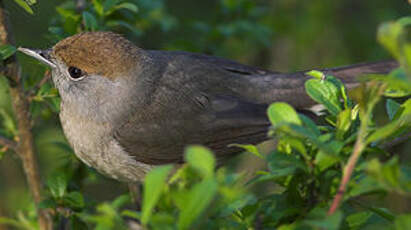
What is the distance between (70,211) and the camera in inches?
124

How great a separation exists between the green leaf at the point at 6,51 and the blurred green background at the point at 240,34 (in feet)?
4.39

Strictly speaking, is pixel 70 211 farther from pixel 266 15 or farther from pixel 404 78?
pixel 266 15

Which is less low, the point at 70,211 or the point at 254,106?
the point at 254,106

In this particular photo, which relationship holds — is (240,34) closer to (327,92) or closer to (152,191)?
(327,92)

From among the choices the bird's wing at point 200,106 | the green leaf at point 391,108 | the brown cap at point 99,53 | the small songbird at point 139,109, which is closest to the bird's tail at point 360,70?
the bird's wing at point 200,106

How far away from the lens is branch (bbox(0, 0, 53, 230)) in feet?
10.8

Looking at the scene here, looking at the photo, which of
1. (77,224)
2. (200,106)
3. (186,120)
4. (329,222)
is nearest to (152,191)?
(329,222)

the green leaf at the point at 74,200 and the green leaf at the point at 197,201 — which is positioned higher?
the green leaf at the point at 74,200

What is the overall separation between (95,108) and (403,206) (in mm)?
3089

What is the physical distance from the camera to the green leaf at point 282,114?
1.79m

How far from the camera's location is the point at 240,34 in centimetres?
480

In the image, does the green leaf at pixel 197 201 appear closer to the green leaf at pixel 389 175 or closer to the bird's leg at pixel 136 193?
the green leaf at pixel 389 175

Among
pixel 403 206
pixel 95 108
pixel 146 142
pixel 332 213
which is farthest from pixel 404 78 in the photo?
pixel 403 206

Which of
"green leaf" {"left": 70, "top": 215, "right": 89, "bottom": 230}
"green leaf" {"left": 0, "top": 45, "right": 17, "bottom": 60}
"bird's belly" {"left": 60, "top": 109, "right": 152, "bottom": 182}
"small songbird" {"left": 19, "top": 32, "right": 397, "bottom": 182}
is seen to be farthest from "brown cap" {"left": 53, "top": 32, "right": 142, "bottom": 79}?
"green leaf" {"left": 70, "top": 215, "right": 89, "bottom": 230}
